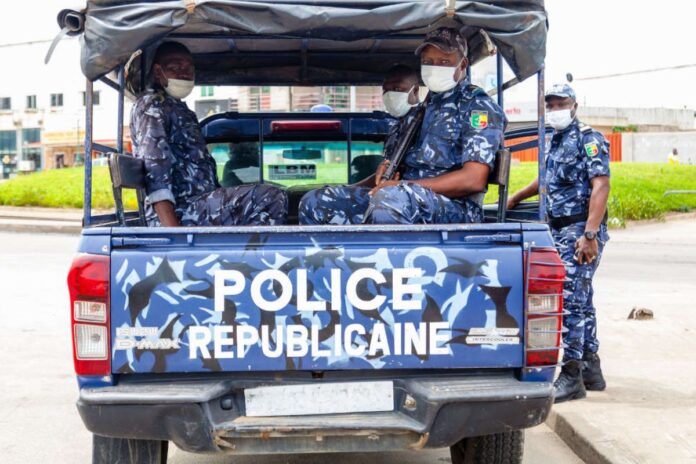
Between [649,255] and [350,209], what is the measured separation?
39.1 feet

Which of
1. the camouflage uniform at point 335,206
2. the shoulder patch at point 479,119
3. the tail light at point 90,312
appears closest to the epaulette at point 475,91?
the shoulder patch at point 479,119

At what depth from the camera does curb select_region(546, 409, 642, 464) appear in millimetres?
4754

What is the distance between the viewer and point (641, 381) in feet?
21.1

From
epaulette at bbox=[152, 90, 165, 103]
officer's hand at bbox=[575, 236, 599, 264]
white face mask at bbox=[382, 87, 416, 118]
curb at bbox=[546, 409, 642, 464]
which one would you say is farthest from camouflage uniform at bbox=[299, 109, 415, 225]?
curb at bbox=[546, 409, 642, 464]

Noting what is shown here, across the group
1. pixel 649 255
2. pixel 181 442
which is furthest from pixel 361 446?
pixel 649 255

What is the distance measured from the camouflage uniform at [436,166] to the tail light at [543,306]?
2.73 ft

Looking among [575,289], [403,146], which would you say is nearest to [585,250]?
[575,289]

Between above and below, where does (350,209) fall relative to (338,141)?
below

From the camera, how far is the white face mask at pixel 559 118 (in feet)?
19.5

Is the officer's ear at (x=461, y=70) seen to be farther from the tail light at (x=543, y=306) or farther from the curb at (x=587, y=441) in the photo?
the curb at (x=587, y=441)

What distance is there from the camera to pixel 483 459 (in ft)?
14.1

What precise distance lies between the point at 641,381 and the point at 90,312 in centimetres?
420

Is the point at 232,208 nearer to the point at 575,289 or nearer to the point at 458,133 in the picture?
the point at 458,133

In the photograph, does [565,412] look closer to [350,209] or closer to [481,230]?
[350,209]
